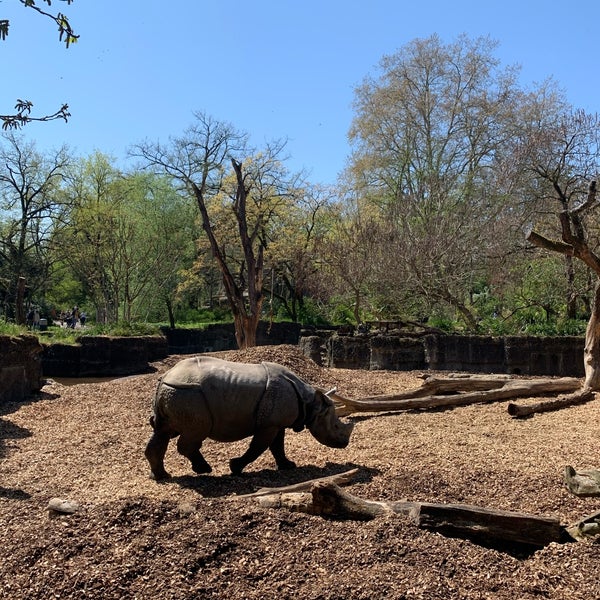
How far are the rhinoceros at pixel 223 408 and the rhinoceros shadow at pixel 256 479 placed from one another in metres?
0.15

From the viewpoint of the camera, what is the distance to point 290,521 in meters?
4.69

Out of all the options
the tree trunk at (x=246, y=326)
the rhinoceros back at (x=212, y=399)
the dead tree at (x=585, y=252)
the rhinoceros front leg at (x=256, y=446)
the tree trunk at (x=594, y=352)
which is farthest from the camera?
the tree trunk at (x=246, y=326)

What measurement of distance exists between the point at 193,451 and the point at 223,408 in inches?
21.5

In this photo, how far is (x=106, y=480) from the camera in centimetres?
658

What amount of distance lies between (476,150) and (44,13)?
89.6 feet

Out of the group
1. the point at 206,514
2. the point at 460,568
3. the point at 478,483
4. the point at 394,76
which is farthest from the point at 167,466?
the point at 394,76

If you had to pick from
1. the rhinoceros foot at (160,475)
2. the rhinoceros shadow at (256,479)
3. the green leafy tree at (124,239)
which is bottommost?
the rhinoceros shadow at (256,479)

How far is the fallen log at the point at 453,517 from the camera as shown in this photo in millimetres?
4500

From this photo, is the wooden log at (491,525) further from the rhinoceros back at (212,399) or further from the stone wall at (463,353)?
the stone wall at (463,353)

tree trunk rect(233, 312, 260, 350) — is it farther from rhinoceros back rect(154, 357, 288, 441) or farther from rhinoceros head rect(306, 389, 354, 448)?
rhinoceros back rect(154, 357, 288, 441)

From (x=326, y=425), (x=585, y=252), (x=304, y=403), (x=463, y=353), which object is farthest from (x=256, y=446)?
(x=463, y=353)

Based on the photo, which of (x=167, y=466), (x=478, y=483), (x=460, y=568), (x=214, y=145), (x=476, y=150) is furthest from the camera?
(x=214, y=145)

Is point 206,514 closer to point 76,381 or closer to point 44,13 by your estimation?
point 44,13

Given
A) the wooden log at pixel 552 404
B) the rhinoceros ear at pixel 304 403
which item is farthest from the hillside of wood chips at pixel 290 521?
the rhinoceros ear at pixel 304 403
